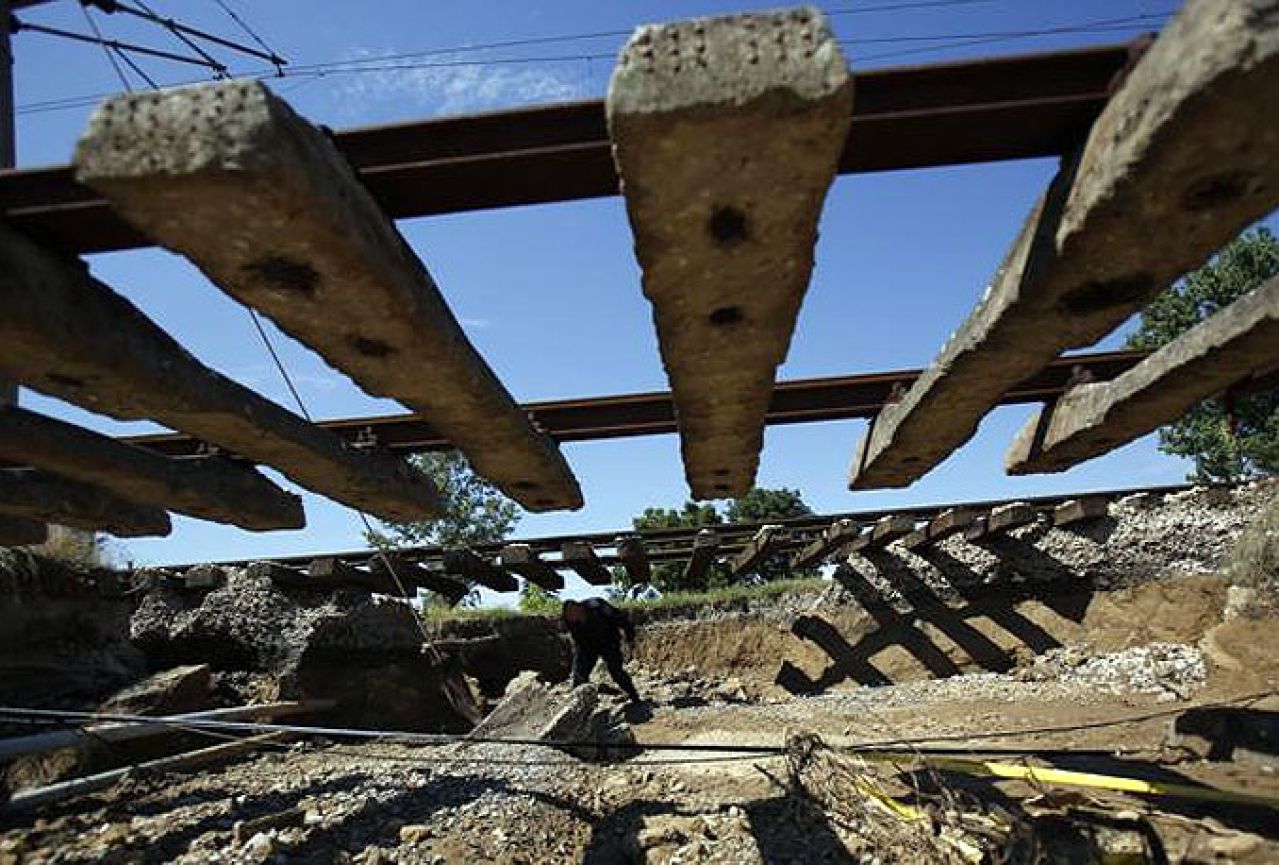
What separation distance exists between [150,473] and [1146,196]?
4709 millimetres

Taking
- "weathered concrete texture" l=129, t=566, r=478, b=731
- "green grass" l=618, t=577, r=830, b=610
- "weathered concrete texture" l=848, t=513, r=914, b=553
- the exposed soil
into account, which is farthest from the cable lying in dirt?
"green grass" l=618, t=577, r=830, b=610

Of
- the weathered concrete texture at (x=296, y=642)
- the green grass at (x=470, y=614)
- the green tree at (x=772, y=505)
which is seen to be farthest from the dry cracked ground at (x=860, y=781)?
the green tree at (x=772, y=505)

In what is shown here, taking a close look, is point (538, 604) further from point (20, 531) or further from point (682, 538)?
point (20, 531)

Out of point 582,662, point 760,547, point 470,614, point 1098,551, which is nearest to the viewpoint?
point 760,547

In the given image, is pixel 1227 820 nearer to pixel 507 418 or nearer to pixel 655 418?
pixel 655 418

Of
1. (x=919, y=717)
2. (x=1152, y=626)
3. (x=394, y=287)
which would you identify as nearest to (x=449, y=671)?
(x=919, y=717)

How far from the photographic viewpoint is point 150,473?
4387 millimetres

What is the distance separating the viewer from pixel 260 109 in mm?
1805

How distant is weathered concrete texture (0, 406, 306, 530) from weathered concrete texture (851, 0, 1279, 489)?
4.04 metres

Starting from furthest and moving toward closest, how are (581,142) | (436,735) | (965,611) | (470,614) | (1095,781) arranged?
1. (470,614)
2. (965,611)
3. (436,735)
4. (1095,781)
5. (581,142)

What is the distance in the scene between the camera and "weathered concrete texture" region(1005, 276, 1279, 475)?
3.17 metres

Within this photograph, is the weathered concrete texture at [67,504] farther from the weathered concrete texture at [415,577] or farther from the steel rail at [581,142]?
the weathered concrete texture at [415,577]

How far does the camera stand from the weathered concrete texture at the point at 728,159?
1.77m

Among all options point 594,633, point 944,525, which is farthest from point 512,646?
point 944,525
